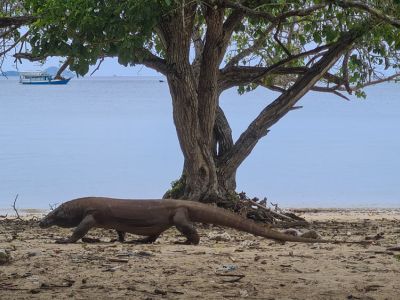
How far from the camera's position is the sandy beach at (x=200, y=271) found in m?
5.12

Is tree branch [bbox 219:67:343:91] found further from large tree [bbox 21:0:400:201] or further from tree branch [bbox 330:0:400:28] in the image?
tree branch [bbox 330:0:400:28]

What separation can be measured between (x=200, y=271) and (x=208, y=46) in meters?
5.00

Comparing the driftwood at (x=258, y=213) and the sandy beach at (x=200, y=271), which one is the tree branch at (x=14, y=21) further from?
the sandy beach at (x=200, y=271)

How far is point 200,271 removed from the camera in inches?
226

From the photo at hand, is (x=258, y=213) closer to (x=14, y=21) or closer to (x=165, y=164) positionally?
(x=14, y=21)

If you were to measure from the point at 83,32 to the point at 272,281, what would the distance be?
3502mm

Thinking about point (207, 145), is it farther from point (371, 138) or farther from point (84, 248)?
point (371, 138)

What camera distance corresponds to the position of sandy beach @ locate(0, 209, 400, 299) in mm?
5125

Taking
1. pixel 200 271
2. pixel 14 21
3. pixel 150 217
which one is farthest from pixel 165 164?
pixel 200 271

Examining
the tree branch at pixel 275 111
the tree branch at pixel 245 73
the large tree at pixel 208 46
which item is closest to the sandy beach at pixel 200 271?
the large tree at pixel 208 46

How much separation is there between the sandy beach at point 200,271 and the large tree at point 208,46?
6.20 feet

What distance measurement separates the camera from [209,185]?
1030cm

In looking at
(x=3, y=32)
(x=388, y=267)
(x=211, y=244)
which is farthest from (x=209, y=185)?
(x=388, y=267)

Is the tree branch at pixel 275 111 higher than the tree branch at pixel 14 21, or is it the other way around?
the tree branch at pixel 14 21
